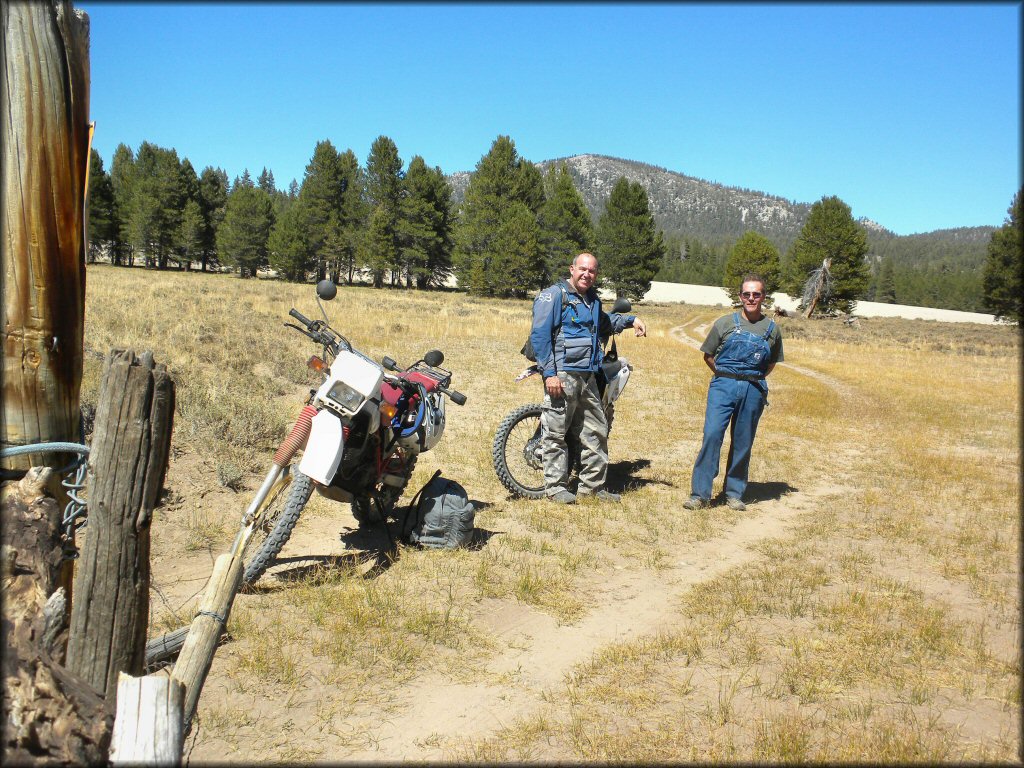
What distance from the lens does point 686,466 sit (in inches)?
329

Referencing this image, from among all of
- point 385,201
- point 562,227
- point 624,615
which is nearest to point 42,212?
point 624,615

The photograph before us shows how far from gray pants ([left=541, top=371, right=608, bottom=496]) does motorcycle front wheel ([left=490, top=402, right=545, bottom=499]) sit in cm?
22

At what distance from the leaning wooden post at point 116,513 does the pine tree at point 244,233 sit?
57.8m

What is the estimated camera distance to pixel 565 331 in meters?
6.30

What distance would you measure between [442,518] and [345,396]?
1449mm

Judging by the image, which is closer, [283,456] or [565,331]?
[283,456]

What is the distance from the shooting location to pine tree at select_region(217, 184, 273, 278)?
5619cm

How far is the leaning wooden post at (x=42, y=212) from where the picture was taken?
2.71 m

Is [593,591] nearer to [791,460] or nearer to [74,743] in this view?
[74,743]

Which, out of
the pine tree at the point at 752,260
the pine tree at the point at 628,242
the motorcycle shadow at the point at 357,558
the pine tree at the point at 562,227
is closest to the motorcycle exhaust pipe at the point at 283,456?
the motorcycle shadow at the point at 357,558

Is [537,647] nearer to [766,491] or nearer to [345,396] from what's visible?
[345,396]

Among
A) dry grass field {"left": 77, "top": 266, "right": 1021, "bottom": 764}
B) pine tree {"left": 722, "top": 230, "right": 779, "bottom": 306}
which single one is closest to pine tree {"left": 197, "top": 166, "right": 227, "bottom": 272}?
pine tree {"left": 722, "top": 230, "right": 779, "bottom": 306}

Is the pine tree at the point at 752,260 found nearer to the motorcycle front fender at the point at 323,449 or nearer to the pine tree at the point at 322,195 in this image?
the pine tree at the point at 322,195

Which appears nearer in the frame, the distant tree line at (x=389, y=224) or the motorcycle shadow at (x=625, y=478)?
the motorcycle shadow at (x=625, y=478)
